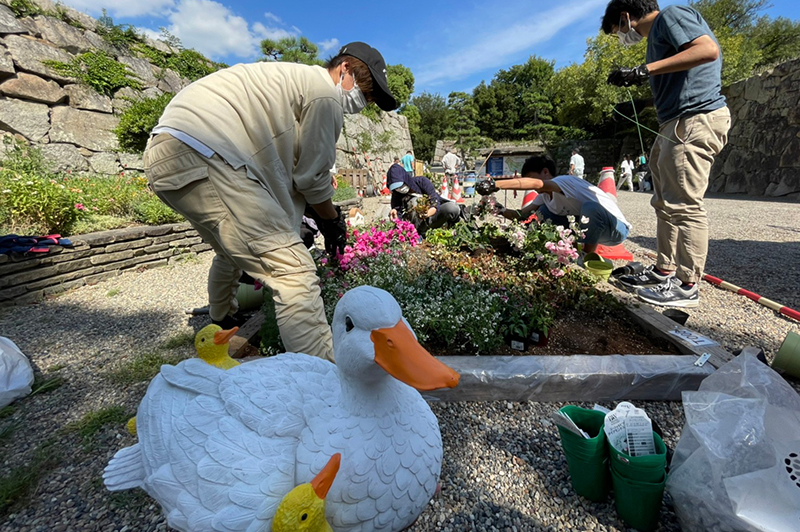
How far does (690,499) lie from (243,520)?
1.33 metres

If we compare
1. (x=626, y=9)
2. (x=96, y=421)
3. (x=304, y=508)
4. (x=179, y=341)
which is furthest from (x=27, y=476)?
(x=626, y=9)

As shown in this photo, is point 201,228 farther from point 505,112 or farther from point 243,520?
point 505,112

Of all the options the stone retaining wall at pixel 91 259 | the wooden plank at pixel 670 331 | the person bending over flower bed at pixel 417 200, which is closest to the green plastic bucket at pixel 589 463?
the wooden plank at pixel 670 331

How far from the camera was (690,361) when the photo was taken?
5.98 feet

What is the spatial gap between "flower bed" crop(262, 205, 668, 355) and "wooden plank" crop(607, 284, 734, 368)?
8 cm

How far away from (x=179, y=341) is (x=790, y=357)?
12.2 ft

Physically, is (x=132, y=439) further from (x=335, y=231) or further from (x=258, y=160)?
(x=335, y=231)

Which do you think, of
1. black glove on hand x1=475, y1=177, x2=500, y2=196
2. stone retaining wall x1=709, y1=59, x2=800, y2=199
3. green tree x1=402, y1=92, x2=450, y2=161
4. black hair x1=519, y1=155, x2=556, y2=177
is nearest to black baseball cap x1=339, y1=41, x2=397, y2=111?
black glove on hand x1=475, y1=177, x2=500, y2=196

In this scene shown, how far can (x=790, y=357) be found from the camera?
6.24 feet

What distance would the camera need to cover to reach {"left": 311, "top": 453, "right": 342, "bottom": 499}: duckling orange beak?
0.79 metres

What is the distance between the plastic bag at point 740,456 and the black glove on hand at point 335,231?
1982 millimetres

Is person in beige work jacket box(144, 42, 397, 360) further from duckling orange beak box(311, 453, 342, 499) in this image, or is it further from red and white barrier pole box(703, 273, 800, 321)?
red and white barrier pole box(703, 273, 800, 321)

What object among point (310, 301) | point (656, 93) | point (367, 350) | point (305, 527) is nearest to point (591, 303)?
point (656, 93)

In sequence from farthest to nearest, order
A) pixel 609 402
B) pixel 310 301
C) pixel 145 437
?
1. pixel 609 402
2. pixel 310 301
3. pixel 145 437
